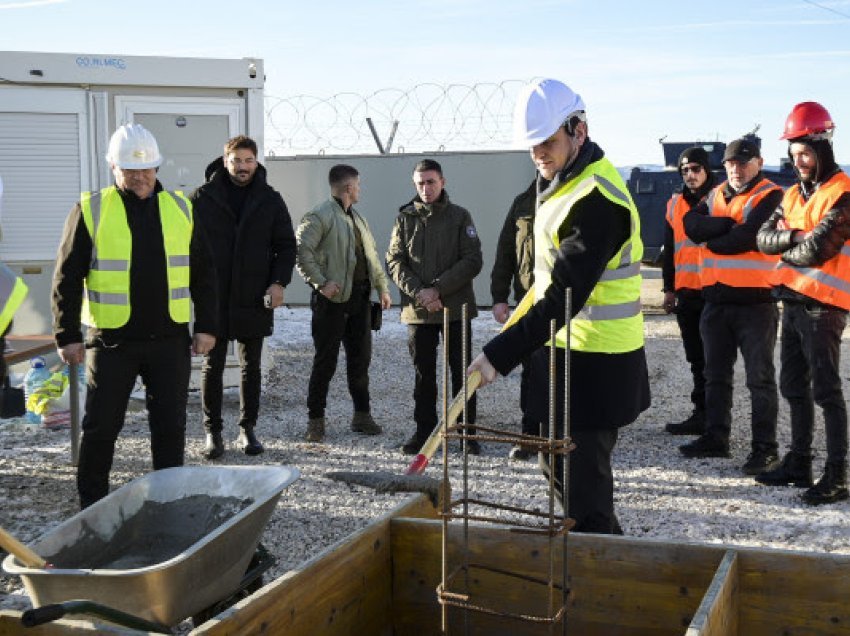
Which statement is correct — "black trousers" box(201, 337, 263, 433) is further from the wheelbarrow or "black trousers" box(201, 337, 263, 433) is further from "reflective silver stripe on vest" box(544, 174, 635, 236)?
"reflective silver stripe on vest" box(544, 174, 635, 236)

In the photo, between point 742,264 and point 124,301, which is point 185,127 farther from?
point 742,264

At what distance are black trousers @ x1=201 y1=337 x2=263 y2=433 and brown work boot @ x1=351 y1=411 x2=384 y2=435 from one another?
94 centimetres

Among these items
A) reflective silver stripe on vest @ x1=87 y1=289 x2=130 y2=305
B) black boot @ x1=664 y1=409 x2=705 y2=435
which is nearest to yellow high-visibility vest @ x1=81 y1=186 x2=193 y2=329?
reflective silver stripe on vest @ x1=87 y1=289 x2=130 y2=305

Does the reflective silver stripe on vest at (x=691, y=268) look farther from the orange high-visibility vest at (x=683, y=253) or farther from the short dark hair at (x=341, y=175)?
the short dark hair at (x=341, y=175)

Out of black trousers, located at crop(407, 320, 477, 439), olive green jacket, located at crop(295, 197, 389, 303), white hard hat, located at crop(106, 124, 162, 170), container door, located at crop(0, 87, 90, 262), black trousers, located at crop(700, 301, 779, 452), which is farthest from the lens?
container door, located at crop(0, 87, 90, 262)

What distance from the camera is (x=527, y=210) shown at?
7207 mm

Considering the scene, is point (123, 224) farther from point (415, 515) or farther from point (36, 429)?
point (36, 429)

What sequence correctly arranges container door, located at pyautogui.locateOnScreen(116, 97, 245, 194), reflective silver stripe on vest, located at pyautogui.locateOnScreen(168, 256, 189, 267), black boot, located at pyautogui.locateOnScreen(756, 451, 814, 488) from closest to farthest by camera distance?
1. reflective silver stripe on vest, located at pyautogui.locateOnScreen(168, 256, 189, 267)
2. black boot, located at pyautogui.locateOnScreen(756, 451, 814, 488)
3. container door, located at pyautogui.locateOnScreen(116, 97, 245, 194)

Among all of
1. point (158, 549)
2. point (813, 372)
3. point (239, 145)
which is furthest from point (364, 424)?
point (158, 549)

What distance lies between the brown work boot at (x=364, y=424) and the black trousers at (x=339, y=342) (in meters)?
0.04

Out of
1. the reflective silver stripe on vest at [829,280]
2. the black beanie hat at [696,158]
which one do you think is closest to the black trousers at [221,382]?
the black beanie hat at [696,158]

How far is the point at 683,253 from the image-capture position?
7.77 meters

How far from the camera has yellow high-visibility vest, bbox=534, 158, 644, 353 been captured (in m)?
3.67

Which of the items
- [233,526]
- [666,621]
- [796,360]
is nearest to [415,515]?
[233,526]
